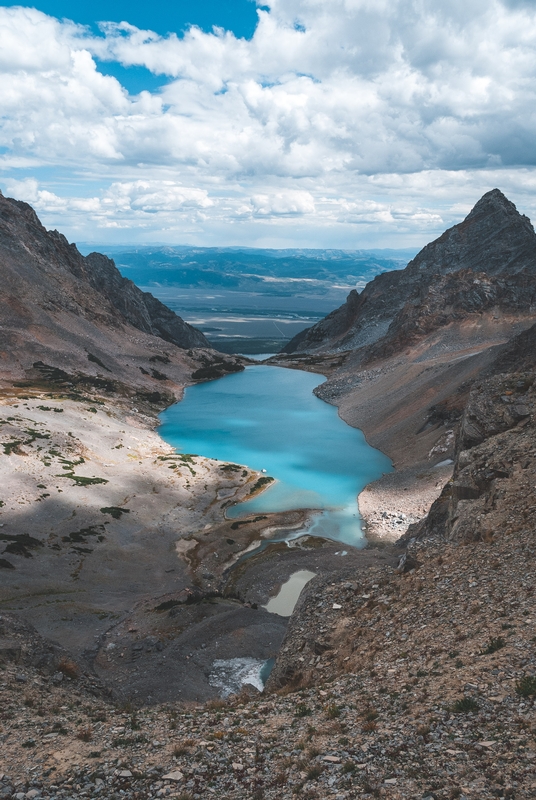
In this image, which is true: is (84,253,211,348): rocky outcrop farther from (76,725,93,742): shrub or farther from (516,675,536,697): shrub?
(516,675,536,697): shrub

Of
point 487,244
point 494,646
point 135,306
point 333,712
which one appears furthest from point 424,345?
point 333,712

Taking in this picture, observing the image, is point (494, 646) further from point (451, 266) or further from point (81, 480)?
point (451, 266)

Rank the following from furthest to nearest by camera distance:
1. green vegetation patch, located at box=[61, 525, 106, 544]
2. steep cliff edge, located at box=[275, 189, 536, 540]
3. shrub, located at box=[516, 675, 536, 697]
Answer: steep cliff edge, located at box=[275, 189, 536, 540] → green vegetation patch, located at box=[61, 525, 106, 544] → shrub, located at box=[516, 675, 536, 697]

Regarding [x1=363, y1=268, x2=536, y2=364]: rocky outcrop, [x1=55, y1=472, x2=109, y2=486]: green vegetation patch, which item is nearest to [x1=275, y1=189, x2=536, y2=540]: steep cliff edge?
[x1=363, y1=268, x2=536, y2=364]: rocky outcrop

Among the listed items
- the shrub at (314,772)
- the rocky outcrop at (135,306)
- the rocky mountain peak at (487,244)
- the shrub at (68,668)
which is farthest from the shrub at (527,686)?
the rocky outcrop at (135,306)

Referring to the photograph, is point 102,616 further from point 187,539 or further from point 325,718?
point 325,718

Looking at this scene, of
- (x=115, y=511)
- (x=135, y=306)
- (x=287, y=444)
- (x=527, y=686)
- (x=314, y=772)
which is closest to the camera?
(x=314, y=772)

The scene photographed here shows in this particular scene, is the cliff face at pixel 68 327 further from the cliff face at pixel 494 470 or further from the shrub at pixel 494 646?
the shrub at pixel 494 646
